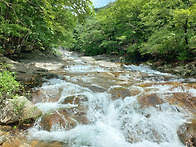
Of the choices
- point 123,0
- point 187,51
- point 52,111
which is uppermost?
point 123,0

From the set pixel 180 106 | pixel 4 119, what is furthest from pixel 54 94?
pixel 180 106

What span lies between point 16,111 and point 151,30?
14220 millimetres

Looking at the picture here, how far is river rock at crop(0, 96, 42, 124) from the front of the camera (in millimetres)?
3561

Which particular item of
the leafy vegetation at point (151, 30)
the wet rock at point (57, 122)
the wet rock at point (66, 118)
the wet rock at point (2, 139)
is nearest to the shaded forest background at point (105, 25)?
the leafy vegetation at point (151, 30)

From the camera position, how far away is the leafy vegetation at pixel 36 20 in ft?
15.5

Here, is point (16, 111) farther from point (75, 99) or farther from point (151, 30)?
point (151, 30)

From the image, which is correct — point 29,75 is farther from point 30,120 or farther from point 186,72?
point 186,72

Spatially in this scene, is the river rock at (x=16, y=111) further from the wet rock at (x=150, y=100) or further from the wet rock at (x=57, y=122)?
the wet rock at (x=150, y=100)

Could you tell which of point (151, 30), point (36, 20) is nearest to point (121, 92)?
point (36, 20)

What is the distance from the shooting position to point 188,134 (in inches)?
131

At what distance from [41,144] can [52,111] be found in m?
1.16

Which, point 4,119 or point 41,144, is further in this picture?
point 4,119

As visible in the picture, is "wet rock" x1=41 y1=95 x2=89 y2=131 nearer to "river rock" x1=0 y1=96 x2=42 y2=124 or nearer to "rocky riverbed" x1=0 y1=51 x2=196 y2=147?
"rocky riverbed" x1=0 y1=51 x2=196 y2=147

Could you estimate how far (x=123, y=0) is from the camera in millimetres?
18109
